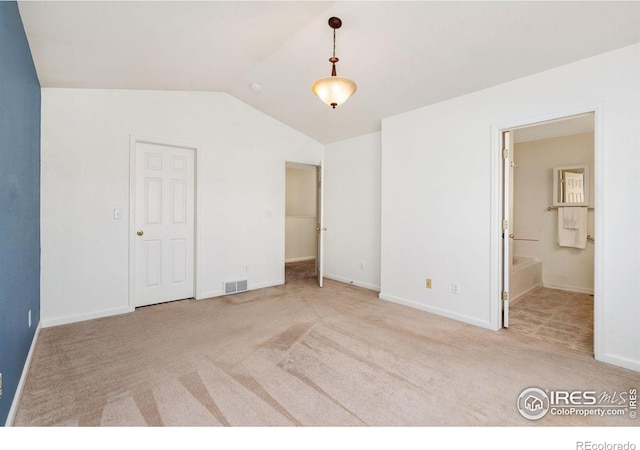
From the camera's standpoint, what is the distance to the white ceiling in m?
2.03

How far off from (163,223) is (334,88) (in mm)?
2783

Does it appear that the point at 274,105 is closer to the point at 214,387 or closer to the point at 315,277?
the point at 315,277

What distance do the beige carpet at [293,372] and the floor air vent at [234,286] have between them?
0.84 metres

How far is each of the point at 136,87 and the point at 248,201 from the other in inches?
75.1

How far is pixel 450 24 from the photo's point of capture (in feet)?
7.50

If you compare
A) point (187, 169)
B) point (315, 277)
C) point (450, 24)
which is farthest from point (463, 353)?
point (187, 169)

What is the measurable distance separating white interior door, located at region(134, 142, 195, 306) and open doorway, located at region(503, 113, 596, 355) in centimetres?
419

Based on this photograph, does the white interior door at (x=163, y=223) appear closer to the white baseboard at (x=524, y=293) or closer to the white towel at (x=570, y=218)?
the white baseboard at (x=524, y=293)

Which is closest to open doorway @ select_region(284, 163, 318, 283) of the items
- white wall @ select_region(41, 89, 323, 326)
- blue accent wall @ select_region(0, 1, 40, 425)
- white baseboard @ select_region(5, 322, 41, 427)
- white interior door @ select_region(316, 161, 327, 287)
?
white interior door @ select_region(316, 161, 327, 287)

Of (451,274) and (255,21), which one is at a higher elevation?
(255,21)

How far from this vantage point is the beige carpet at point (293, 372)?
1.62 m

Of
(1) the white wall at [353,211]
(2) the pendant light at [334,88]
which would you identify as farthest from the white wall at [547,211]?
(2) the pendant light at [334,88]

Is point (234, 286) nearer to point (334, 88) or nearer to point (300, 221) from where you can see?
point (334, 88)

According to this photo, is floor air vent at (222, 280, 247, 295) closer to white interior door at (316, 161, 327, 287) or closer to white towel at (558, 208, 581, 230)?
white interior door at (316, 161, 327, 287)
